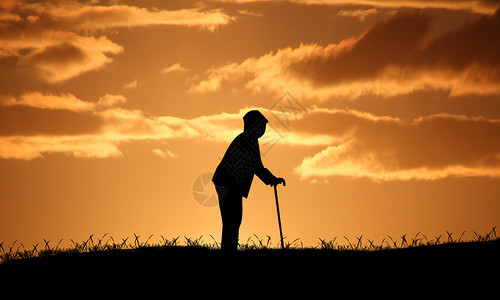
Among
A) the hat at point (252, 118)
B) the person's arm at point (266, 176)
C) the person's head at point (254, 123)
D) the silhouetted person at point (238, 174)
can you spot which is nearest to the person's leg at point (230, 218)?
the silhouetted person at point (238, 174)

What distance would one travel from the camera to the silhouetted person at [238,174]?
13.2 meters

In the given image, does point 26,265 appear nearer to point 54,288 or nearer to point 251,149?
point 54,288

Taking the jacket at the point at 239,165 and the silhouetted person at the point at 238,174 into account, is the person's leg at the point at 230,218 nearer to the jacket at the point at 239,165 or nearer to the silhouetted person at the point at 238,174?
the silhouetted person at the point at 238,174

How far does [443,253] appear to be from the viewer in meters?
12.8

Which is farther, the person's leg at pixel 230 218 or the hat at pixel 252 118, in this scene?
the hat at pixel 252 118

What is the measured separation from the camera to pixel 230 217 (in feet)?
43.0

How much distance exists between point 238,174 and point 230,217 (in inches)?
36.0

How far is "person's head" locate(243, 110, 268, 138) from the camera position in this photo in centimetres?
1341

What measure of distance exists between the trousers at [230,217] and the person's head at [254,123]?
4.33 feet

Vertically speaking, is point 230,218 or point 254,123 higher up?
point 254,123

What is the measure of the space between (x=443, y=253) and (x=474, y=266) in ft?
3.93

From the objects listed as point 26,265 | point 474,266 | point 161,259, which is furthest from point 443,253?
point 26,265

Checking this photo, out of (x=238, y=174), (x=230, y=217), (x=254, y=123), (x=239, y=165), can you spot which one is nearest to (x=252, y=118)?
(x=254, y=123)

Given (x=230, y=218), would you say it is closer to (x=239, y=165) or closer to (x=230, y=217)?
(x=230, y=217)
